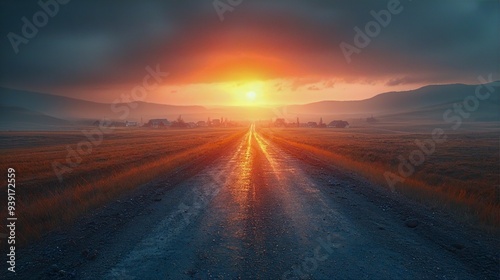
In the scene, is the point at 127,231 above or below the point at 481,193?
above

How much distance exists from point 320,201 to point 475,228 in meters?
4.80

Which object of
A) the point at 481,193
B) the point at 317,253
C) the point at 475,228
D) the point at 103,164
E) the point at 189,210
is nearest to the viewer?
the point at 317,253

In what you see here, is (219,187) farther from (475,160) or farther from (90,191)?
(475,160)

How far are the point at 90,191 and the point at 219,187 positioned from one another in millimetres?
5883

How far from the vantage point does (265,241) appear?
782cm

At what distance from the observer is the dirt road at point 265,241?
252 inches

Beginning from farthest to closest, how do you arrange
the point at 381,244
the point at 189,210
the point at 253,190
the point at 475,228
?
the point at 253,190, the point at 189,210, the point at 475,228, the point at 381,244

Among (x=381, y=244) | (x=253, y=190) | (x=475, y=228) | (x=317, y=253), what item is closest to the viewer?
(x=317, y=253)

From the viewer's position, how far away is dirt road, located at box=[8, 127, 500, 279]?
640 cm

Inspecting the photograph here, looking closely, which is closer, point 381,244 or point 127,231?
point 381,244

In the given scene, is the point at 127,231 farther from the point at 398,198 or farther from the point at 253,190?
the point at 398,198

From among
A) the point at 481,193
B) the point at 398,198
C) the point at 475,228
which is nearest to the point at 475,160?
the point at 481,193

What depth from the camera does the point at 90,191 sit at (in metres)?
14.2

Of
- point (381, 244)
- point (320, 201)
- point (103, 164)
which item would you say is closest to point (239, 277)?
point (381, 244)
